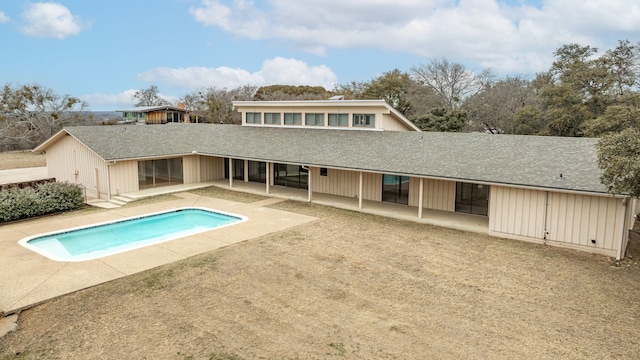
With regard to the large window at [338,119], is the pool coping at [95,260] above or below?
below

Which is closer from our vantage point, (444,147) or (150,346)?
(150,346)

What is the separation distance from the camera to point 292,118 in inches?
992

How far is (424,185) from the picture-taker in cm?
1883

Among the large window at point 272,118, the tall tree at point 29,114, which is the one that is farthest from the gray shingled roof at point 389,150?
the tall tree at point 29,114

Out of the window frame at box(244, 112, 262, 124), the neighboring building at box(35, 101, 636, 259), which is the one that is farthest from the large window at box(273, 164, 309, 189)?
the window frame at box(244, 112, 262, 124)

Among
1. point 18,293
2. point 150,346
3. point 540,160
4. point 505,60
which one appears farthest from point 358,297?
point 505,60

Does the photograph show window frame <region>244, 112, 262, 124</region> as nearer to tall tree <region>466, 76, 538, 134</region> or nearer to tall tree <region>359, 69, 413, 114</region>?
tall tree <region>466, 76, 538, 134</region>

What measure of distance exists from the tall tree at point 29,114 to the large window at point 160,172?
1233 inches

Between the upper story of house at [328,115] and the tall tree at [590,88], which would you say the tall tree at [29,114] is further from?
the tall tree at [590,88]

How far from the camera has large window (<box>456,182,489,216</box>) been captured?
1752cm

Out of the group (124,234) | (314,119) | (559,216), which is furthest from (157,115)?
(559,216)

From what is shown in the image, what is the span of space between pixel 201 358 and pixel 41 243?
1071cm

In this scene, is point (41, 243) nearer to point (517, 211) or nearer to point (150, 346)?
point (150, 346)

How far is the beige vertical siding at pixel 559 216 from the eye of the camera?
1276cm
